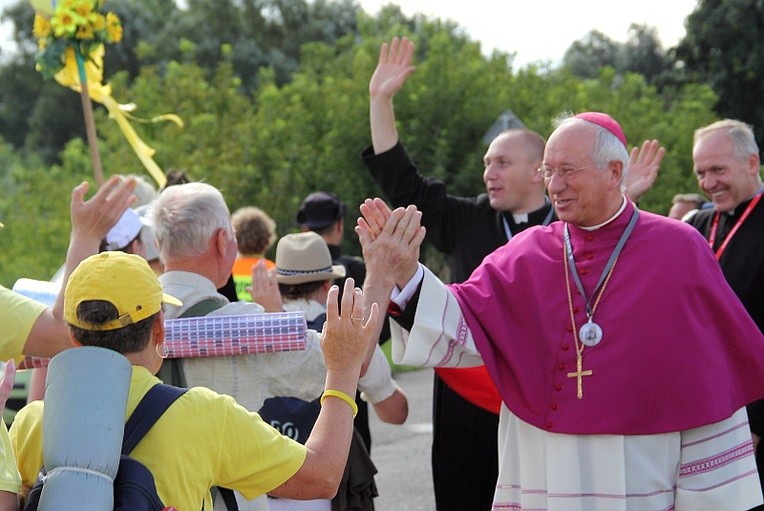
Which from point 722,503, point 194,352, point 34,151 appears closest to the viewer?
point 194,352

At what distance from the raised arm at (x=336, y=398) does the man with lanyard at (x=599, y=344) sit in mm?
961

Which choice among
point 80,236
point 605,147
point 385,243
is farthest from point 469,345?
point 80,236

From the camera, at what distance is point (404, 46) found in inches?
236

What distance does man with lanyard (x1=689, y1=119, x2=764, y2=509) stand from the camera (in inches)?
227

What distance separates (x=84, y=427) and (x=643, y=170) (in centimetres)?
420

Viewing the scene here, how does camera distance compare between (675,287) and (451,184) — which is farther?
(451,184)

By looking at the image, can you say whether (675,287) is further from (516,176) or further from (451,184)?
(451,184)

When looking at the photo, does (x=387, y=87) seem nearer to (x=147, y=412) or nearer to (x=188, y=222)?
(x=188, y=222)

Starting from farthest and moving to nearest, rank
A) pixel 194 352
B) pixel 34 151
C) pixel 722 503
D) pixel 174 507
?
pixel 34 151, pixel 722 503, pixel 194 352, pixel 174 507

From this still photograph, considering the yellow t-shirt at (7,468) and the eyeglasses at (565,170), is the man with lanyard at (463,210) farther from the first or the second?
the yellow t-shirt at (7,468)

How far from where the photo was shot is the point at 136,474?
2697 mm

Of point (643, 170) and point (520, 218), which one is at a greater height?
point (643, 170)

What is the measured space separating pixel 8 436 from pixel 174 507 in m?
0.44

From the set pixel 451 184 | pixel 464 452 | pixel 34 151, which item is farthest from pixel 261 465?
pixel 34 151
